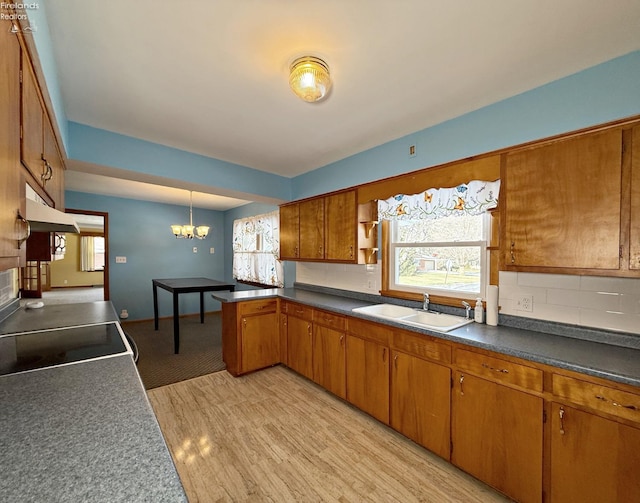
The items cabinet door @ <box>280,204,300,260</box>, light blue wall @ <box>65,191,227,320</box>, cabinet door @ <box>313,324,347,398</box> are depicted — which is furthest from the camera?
light blue wall @ <box>65,191,227,320</box>

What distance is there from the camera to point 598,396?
1295 millimetres

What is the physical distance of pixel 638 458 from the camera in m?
1.21

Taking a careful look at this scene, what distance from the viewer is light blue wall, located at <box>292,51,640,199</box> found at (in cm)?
158

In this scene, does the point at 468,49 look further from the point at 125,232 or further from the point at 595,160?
the point at 125,232

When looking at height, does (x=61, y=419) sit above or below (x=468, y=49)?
below

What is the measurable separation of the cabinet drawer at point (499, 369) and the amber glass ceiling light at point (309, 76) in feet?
5.80

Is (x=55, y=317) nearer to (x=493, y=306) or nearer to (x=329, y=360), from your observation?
(x=329, y=360)

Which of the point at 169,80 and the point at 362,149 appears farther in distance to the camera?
the point at 362,149

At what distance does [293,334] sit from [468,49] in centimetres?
281

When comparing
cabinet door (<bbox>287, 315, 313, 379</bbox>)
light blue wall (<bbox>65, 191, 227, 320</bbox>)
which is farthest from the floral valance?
light blue wall (<bbox>65, 191, 227, 320</bbox>)

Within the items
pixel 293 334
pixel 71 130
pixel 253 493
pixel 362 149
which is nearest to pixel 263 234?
pixel 293 334

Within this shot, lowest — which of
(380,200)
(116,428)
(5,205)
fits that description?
(116,428)

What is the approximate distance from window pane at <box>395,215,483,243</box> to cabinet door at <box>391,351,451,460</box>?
1.08 m

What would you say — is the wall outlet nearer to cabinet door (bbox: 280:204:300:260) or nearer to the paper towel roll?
the paper towel roll
